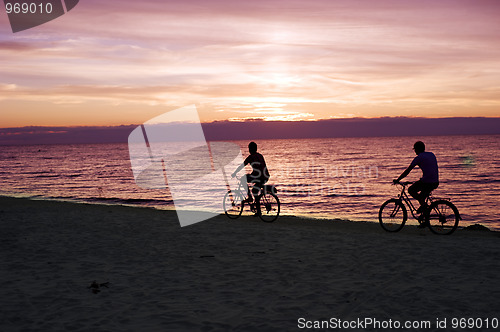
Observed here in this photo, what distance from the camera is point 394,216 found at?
12836 mm

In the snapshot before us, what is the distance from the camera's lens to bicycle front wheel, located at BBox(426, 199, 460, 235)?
11.8 metres

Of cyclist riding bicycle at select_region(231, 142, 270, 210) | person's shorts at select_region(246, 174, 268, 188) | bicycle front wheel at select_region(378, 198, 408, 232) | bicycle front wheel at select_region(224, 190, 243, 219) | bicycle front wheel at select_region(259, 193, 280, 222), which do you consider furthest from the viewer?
bicycle front wheel at select_region(224, 190, 243, 219)

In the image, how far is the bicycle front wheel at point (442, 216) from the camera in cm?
1185

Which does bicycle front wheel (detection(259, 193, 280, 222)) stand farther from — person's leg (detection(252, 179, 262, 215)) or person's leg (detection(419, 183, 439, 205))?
person's leg (detection(419, 183, 439, 205))

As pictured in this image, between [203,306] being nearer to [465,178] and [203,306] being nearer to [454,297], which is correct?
[454,297]

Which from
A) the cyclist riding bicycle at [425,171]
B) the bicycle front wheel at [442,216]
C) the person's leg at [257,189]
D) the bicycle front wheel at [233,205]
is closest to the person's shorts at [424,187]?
the cyclist riding bicycle at [425,171]

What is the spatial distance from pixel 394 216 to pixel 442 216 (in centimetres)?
145

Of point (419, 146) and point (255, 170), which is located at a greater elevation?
point (419, 146)

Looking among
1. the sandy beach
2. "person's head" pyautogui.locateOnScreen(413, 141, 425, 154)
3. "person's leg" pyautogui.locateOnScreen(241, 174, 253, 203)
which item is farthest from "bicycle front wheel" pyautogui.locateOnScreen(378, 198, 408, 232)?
"person's leg" pyautogui.locateOnScreen(241, 174, 253, 203)

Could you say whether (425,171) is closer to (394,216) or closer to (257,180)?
(394,216)

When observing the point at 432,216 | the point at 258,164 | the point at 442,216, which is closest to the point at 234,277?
the point at 258,164

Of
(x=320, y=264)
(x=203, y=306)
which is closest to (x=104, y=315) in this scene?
(x=203, y=306)

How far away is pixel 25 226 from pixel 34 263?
5.53m

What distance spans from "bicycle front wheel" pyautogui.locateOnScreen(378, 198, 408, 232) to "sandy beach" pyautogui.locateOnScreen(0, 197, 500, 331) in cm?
41
